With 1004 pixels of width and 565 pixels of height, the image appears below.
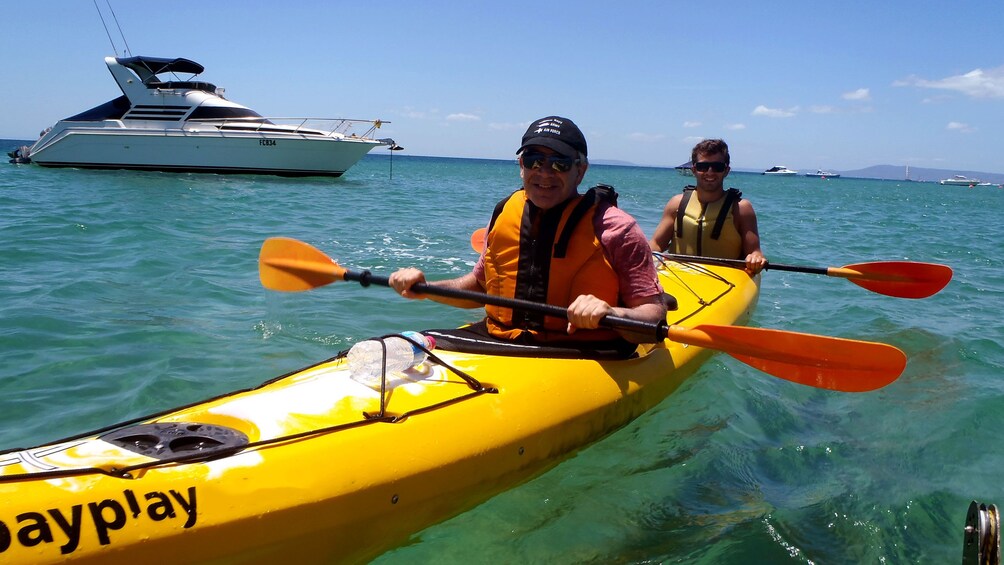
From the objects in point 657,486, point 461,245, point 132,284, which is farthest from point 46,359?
point 461,245

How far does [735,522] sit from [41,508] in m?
2.58

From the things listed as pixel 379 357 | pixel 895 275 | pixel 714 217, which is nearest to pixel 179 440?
pixel 379 357

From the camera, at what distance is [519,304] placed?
311 centimetres

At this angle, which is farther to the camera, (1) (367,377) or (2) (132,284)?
(2) (132,284)

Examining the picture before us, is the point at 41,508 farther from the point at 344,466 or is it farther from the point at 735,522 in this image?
the point at 735,522

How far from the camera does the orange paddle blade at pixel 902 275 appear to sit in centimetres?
523

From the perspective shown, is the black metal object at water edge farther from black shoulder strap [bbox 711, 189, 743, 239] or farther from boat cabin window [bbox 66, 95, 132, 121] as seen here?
boat cabin window [bbox 66, 95, 132, 121]

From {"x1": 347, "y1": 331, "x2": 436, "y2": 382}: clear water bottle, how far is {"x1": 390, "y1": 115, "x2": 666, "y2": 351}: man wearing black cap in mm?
382

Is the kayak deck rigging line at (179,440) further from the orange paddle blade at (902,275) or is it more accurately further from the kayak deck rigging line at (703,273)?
the orange paddle blade at (902,275)

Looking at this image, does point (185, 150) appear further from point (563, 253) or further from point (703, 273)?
point (563, 253)

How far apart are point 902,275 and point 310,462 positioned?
15.6 ft

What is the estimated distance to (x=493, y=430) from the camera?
2.81 meters

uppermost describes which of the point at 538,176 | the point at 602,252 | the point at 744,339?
the point at 538,176

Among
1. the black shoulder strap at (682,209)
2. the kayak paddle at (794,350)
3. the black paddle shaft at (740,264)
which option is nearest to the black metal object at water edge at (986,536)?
the kayak paddle at (794,350)
